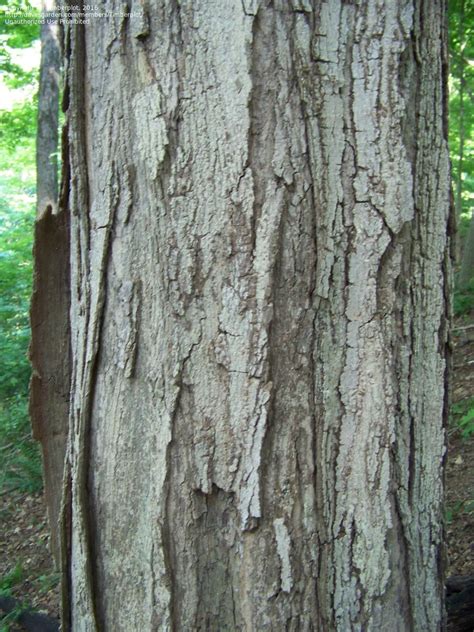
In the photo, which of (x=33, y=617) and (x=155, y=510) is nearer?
(x=155, y=510)

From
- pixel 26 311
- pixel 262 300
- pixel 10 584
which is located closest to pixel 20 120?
pixel 26 311

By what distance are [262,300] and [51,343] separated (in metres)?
0.93

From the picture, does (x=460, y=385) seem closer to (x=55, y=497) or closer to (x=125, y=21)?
(x=55, y=497)

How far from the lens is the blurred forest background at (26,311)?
12.3 feet

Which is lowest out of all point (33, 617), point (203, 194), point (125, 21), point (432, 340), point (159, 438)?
point (33, 617)

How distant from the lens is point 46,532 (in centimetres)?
407

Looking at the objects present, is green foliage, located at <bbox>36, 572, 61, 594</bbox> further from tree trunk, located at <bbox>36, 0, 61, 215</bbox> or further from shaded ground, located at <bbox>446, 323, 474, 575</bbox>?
tree trunk, located at <bbox>36, 0, 61, 215</bbox>

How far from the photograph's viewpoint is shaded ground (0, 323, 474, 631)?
9.98 ft

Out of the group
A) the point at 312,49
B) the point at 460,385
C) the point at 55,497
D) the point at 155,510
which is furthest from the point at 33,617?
the point at 460,385

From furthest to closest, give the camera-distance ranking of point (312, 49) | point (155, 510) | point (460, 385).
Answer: point (460, 385) → point (155, 510) → point (312, 49)

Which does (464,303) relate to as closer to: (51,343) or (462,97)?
(462,97)

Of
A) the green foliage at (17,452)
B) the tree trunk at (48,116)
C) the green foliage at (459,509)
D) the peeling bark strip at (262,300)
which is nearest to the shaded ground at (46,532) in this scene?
the green foliage at (459,509)

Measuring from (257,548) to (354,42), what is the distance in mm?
1229

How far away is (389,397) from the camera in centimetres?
149
